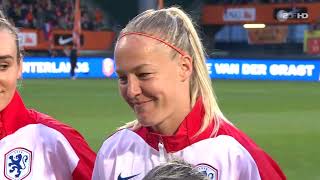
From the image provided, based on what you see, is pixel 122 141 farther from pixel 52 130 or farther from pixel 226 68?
pixel 226 68

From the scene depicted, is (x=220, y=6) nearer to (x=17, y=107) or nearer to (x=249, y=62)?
(x=249, y=62)

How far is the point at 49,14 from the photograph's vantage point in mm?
37906

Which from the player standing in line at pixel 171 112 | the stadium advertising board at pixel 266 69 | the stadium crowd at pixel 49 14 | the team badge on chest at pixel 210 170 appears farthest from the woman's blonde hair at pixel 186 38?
the stadium crowd at pixel 49 14

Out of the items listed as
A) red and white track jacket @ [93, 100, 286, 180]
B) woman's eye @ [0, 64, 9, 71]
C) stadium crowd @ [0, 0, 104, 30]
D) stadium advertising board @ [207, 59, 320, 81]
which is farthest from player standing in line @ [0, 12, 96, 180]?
stadium crowd @ [0, 0, 104, 30]

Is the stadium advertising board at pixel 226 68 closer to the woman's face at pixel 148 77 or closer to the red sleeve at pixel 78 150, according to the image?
the red sleeve at pixel 78 150

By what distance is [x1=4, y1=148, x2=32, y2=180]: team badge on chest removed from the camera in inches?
121

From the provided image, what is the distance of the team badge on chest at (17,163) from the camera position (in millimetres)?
3076

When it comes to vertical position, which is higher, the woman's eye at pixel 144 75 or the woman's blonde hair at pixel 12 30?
the woman's blonde hair at pixel 12 30

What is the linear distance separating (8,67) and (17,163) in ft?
1.50

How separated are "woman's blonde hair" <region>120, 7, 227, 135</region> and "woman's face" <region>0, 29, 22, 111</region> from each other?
1.63 feet

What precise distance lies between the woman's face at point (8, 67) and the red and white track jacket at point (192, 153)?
452mm

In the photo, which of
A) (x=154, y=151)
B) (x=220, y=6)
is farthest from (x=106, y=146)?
(x=220, y=6)

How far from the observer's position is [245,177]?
8.79ft

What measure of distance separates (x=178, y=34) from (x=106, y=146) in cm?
56
